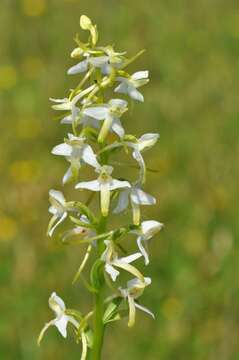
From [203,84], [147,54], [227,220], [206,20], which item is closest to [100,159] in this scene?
[227,220]

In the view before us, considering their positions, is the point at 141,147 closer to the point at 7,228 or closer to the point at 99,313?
the point at 99,313

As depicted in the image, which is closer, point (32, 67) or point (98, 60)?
point (98, 60)

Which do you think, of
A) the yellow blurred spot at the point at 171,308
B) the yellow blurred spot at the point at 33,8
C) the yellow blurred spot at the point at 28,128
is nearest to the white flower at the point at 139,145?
the yellow blurred spot at the point at 171,308

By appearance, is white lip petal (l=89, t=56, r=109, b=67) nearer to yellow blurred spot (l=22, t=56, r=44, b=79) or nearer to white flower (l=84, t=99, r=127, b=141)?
white flower (l=84, t=99, r=127, b=141)

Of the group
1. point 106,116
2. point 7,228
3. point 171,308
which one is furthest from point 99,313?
point 7,228

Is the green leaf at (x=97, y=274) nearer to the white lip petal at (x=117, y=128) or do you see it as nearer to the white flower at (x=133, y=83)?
the white lip petal at (x=117, y=128)

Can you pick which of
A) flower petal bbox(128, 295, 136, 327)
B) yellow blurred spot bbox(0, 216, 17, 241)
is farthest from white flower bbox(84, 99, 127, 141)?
yellow blurred spot bbox(0, 216, 17, 241)

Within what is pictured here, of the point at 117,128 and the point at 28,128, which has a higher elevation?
the point at 28,128
